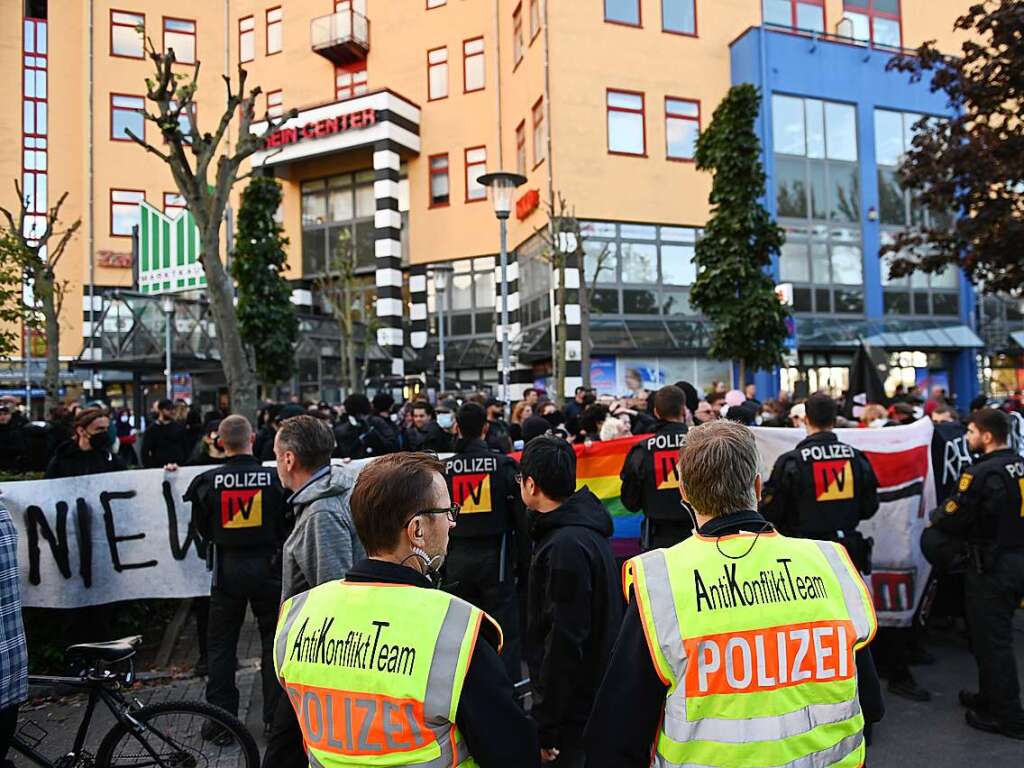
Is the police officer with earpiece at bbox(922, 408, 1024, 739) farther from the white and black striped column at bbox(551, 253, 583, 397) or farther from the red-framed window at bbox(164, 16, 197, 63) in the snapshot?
the red-framed window at bbox(164, 16, 197, 63)

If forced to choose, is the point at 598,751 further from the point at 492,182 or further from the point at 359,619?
the point at 492,182

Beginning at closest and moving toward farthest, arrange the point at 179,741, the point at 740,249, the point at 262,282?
1. the point at 179,741
2. the point at 740,249
3. the point at 262,282

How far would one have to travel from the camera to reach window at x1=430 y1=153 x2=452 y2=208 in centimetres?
3200

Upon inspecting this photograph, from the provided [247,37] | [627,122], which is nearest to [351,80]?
Answer: [247,37]

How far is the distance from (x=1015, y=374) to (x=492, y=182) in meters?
27.2

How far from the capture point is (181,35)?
36219 mm

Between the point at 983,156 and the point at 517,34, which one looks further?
the point at 517,34

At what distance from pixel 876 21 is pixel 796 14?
3.76 metres

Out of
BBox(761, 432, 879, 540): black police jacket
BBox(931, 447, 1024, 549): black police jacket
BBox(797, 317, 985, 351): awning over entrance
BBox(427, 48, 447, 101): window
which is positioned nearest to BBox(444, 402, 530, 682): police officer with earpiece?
BBox(761, 432, 879, 540): black police jacket

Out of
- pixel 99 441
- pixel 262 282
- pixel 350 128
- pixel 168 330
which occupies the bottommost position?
pixel 99 441

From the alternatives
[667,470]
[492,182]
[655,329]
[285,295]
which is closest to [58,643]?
[667,470]

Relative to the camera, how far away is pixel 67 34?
36.2 m

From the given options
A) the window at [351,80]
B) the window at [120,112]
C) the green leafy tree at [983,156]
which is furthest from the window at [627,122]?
the window at [120,112]

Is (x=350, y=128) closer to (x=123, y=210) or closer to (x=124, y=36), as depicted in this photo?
(x=123, y=210)
